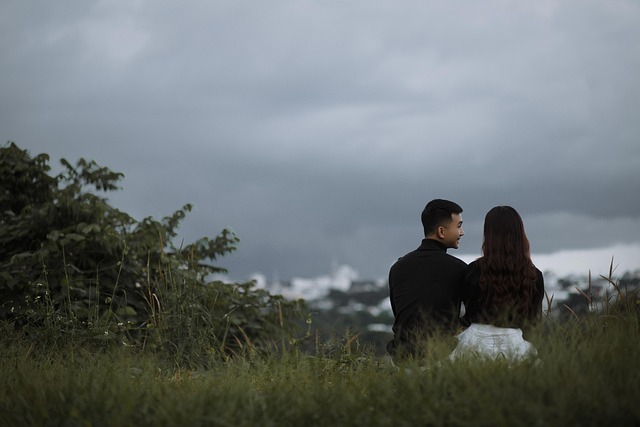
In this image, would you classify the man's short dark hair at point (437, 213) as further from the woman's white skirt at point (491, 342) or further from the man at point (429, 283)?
the woman's white skirt at point (491, 342)

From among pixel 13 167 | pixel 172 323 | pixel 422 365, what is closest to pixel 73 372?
pixel 172 323

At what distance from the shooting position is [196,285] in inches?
333

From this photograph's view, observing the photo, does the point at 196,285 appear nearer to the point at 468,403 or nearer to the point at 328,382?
the point at 328,382

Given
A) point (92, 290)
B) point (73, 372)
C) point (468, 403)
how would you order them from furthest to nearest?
point (92, 290) → point (73, 372) → point (468, 403)

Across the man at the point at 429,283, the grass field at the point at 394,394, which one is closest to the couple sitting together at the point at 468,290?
the man at the point at 429,283

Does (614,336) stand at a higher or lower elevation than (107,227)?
lower

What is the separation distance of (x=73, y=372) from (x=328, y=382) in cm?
192

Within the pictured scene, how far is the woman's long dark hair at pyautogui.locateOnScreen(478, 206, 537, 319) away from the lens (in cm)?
560

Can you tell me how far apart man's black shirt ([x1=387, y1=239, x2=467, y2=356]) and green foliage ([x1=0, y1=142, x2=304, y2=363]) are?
1899mm

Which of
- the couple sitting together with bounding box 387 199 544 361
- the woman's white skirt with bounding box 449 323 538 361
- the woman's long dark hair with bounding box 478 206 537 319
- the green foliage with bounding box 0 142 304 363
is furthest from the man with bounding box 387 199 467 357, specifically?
the green foliage with bounding box 0 142 304 363

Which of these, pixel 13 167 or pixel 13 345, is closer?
pixel 13 345

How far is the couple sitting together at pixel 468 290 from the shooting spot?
5.58 m

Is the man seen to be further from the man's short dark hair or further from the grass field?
the grass field

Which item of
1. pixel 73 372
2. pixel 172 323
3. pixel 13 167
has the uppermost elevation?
pixel 13 167
